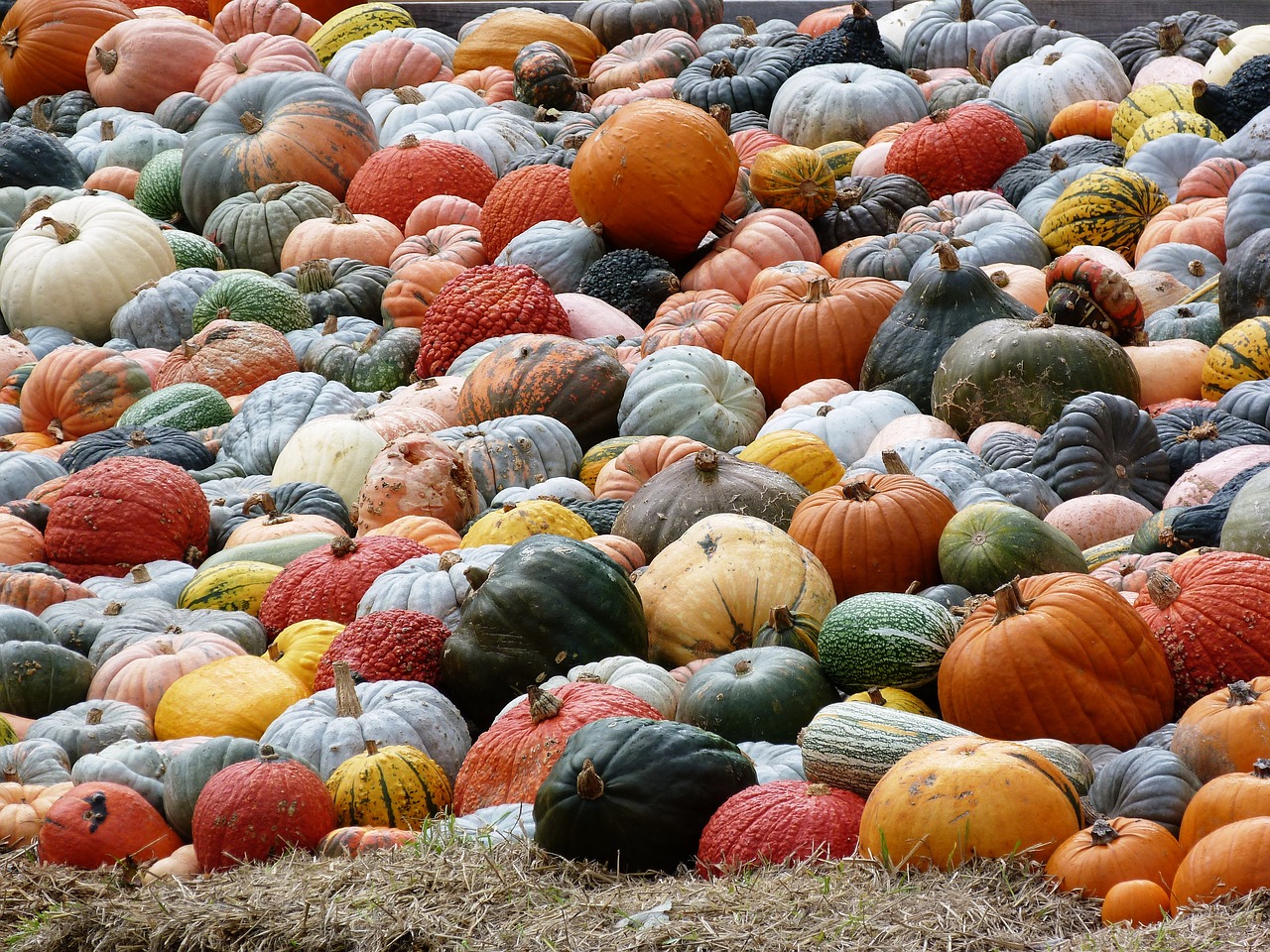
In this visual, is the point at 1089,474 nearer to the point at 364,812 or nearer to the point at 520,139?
the point at 364,812

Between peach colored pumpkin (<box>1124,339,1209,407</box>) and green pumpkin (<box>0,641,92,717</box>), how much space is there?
451 cm

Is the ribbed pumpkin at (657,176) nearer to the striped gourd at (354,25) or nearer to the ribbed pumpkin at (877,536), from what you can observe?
the ribbed pumpkin at (877,536)

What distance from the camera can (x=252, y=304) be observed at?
30.5ft

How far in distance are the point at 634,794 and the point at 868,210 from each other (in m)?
5.97

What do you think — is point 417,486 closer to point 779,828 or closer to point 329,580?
point 329,580

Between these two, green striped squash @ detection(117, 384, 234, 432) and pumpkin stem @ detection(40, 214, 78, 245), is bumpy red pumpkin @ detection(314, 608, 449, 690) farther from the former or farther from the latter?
pumpkin stem @ detection(40, 214, 78, 245)

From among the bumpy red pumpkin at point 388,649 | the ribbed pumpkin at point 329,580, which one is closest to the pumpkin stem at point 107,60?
the ribbed pumpkin at point 329,580

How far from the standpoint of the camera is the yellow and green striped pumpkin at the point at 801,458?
6637 millimetres

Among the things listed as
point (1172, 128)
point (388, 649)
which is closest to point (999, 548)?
point (388, 649)

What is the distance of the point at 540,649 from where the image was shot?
535 cm

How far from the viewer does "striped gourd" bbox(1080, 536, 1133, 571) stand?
18.6ft

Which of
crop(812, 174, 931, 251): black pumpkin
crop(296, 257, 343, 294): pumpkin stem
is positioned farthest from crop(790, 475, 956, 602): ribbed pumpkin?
crop(296, 257, 343, 294): pumpkin stem

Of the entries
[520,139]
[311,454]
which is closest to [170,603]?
[311,454]

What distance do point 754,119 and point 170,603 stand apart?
5901 mm
